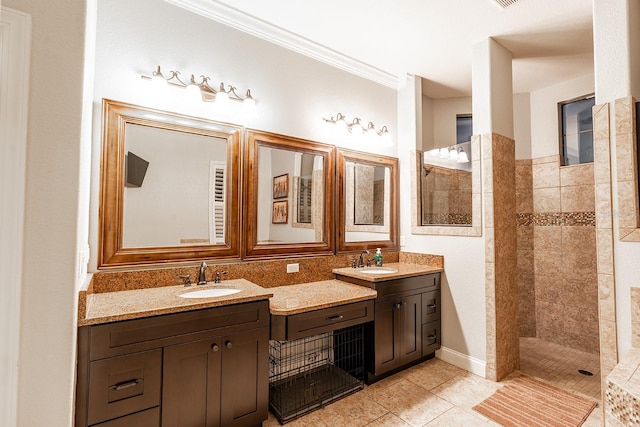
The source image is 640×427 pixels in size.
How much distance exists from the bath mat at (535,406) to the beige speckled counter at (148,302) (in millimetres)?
1825

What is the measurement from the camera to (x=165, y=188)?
211 cm

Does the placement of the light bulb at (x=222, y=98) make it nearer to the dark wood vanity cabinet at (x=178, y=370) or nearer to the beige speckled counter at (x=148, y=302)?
the beige speckled counter at (x=148, y=302)

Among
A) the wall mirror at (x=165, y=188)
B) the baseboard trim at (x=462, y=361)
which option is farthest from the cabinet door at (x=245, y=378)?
the baseboard trim at (x=462, y=361)

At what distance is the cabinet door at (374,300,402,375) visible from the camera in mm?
2496

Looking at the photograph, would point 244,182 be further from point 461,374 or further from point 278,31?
point 461,374

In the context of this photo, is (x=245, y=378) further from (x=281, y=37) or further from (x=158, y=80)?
(x=281, y=37)

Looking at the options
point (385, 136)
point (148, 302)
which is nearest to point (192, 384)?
point (148, 302)

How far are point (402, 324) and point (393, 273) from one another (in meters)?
0.44

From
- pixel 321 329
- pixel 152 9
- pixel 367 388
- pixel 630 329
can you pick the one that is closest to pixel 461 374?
pixel 367 388

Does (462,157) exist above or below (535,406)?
above

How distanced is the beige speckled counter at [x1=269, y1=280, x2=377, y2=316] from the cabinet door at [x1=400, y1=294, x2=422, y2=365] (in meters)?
0.51

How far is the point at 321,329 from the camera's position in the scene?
2121 millimetres

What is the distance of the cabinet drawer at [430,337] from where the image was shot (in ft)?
9.39

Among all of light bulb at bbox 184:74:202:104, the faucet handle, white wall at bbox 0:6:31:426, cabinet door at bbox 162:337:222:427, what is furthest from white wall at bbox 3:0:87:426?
the faucet handle
